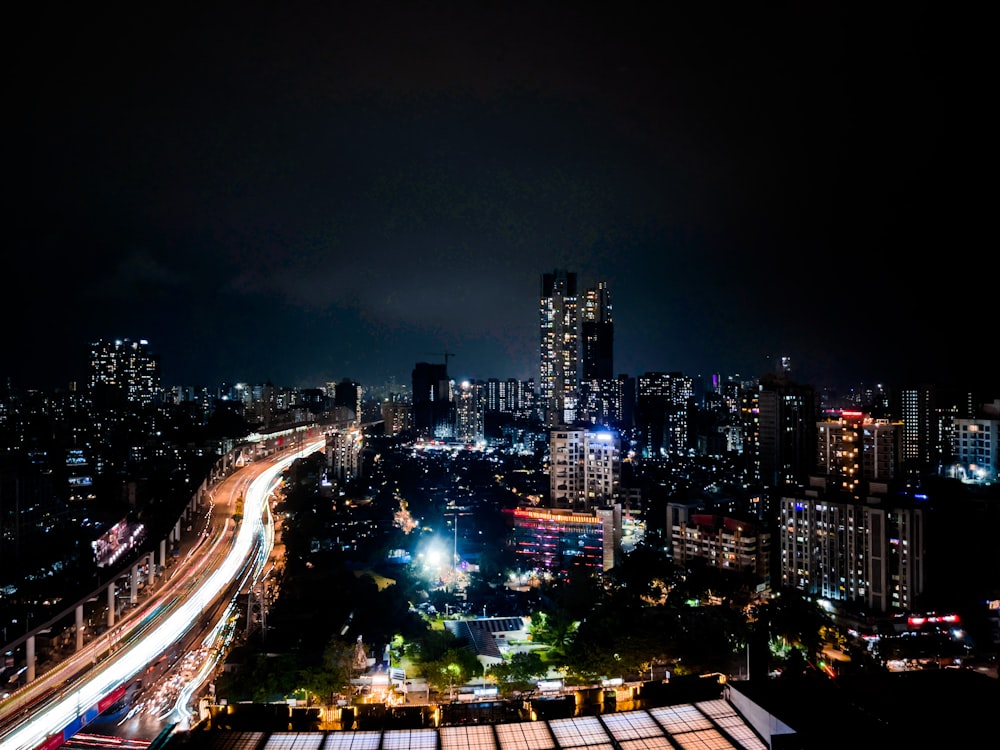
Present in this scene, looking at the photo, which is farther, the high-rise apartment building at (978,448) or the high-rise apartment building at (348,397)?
the high-rise apartment building at (348,397)

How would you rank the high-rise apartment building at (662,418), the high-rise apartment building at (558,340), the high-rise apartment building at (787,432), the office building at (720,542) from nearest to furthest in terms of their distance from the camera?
the office building at (720,542), the high-rise apartment building at (787,432), the high-rise apartment building at (662,418), the high-rise apartment building at (558,340)

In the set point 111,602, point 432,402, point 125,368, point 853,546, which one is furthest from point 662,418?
point 111,602

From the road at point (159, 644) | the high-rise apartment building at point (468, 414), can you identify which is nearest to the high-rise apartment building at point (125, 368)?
the high-rise apartment building at point (468, 414)

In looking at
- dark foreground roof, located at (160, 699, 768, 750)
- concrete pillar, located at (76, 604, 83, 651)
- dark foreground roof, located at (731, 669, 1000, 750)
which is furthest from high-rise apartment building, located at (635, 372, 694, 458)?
dark foreground roof, located at (160, 699, 768, 750)

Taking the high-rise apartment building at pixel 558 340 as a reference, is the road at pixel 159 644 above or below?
below

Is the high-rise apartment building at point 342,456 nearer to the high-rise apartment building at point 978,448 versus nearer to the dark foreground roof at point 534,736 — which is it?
the high-rise apartment building at point 978,448

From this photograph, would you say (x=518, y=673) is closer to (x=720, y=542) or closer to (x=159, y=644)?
(x=159, y=644)
